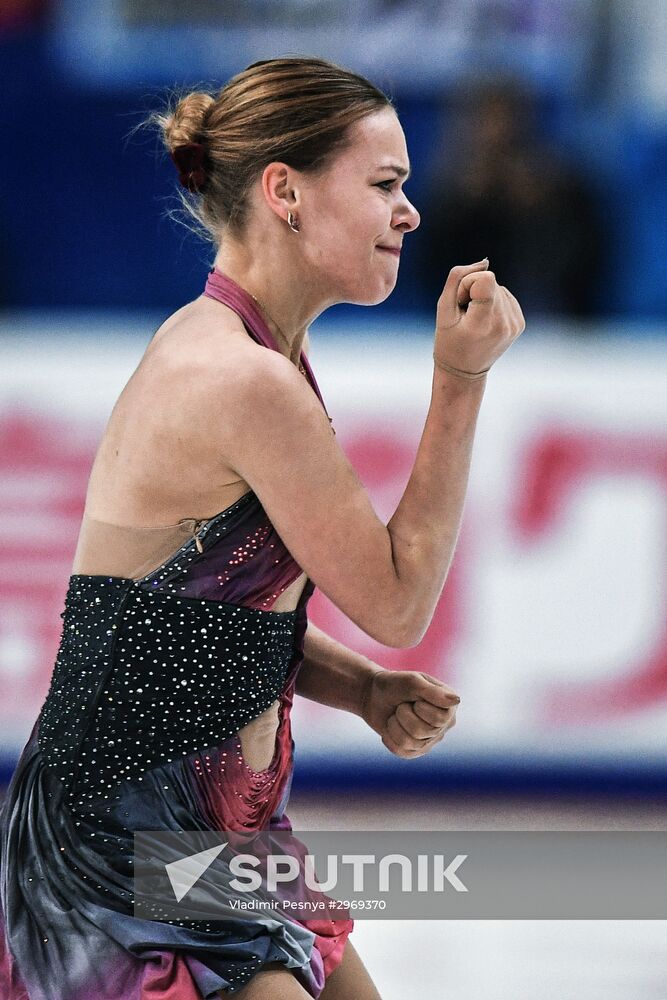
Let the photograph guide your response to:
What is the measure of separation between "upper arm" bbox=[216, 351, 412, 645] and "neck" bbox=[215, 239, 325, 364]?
0.18m

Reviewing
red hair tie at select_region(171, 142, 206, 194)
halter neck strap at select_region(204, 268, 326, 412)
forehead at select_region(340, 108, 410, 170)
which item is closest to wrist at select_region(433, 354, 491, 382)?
halter neck strap at select_region(204, 268, 326, 412)

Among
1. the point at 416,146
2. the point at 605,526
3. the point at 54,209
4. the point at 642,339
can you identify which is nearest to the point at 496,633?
the point at 605,526

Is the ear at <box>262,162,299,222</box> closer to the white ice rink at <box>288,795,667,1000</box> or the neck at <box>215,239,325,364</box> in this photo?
the neck at <box>215,239,325,364</box>

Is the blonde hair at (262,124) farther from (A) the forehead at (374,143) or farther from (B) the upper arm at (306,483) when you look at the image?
(B) the upper arm at (306,483)

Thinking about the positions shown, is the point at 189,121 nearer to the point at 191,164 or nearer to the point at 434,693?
the point at 191,164

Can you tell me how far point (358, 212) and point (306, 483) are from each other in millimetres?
363

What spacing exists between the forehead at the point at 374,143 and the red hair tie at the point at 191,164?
0.20m

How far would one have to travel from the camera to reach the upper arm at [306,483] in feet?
5.39

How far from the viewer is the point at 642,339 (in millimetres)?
4012

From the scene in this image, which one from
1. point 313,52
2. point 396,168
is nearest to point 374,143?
point 396,168

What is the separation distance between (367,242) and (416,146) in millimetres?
3795

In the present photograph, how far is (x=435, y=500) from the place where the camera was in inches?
67.1

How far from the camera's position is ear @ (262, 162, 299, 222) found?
70.2 inches

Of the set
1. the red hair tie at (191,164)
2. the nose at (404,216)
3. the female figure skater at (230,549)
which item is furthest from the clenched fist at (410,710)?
the red hair tie at (191,164)
